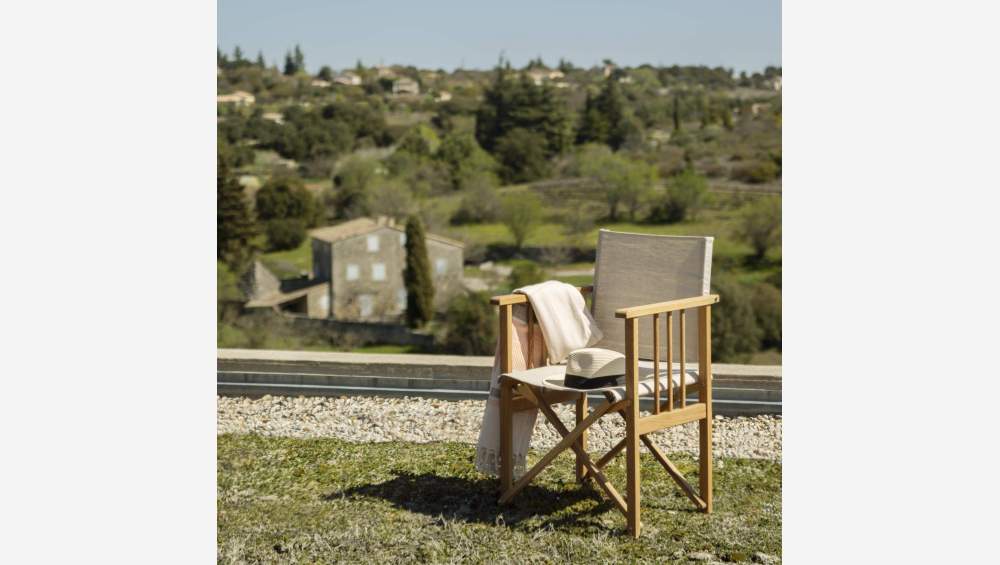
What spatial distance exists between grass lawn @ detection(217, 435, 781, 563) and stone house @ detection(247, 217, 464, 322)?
2008 cm

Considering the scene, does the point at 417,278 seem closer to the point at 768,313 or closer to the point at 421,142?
the point at 421,142

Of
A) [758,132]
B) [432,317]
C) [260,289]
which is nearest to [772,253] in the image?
[758,132]

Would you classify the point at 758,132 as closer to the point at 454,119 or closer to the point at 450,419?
the point at 454,119

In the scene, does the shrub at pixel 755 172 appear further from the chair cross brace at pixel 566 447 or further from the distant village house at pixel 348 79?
the chair cross brace at pixel 566 447

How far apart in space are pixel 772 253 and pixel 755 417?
2075 centimetres

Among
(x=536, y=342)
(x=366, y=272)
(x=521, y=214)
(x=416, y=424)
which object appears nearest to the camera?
(x=536, y=342)

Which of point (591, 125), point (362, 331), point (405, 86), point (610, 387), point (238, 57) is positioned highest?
point (238, 57)

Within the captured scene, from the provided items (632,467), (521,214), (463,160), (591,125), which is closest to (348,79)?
(463,160)

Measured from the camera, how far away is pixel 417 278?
79.7 feet

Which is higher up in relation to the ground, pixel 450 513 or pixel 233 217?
pixel 233 217

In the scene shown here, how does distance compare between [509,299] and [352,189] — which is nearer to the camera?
[509,299]

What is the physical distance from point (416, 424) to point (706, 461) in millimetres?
1662

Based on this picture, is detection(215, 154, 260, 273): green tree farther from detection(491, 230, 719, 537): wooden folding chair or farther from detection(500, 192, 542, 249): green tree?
detection(491, 230, 719, 537): wooden folding chair
